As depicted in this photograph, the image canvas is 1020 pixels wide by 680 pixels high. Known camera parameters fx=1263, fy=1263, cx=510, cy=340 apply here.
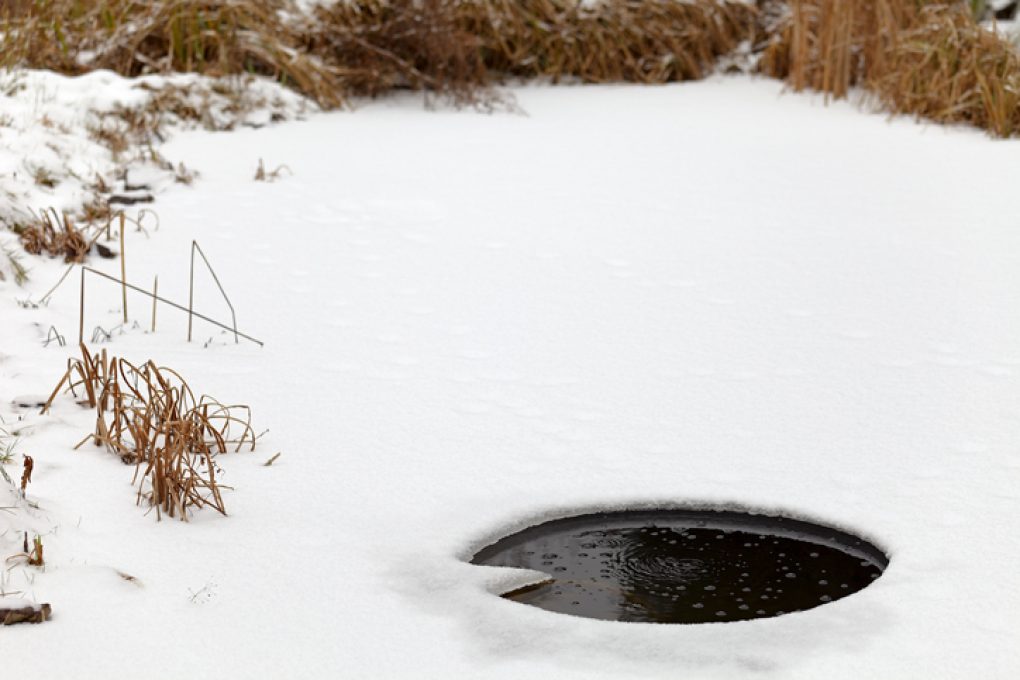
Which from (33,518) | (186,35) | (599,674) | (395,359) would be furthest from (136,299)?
(186,35)

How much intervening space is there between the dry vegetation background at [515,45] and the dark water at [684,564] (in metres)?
4.28

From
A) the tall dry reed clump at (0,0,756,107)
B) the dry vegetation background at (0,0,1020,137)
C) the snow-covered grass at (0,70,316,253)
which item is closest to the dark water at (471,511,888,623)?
the snow-covered grass at (0,70,316,253)

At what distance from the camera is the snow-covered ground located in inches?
83.1

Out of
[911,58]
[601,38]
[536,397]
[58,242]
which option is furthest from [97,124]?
[911,58]

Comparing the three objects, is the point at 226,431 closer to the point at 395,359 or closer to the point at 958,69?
the point at 395,359

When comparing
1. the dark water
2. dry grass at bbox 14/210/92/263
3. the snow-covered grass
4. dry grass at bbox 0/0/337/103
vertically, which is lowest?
the dark water

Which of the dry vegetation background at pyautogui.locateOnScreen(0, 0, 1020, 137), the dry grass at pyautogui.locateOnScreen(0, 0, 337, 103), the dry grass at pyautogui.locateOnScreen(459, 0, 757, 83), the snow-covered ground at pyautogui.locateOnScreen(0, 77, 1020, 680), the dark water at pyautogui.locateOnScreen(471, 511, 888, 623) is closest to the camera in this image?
the snow-covered ground at pyautogui.locateOnScreen(0, 77, 1020, 680)

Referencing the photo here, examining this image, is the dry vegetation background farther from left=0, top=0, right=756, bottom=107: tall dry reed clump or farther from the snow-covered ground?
the snow-covered ground

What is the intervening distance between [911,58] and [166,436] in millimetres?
5336

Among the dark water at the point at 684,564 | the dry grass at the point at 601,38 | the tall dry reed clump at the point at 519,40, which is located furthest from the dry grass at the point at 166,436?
the dry grass at the point at 601,38

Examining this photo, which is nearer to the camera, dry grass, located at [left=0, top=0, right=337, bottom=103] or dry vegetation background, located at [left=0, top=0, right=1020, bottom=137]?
dry vegetation background, located at [left=0, top=0, right=1020, bottom=137]

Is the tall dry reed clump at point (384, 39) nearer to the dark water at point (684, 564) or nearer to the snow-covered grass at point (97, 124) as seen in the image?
the snow-covered grass at point (97, 124)

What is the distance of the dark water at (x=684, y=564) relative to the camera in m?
2.29

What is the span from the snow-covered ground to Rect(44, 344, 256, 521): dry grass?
5cm
